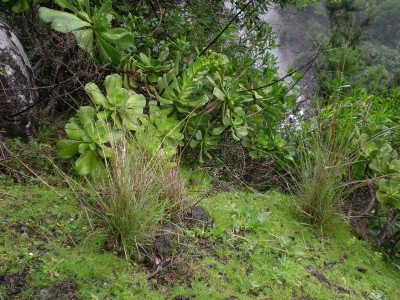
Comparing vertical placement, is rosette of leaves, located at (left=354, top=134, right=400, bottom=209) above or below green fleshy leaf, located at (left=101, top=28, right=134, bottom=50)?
below

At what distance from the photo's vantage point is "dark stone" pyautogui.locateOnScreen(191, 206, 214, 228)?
2504mm

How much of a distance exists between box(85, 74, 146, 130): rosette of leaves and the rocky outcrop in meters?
0.44

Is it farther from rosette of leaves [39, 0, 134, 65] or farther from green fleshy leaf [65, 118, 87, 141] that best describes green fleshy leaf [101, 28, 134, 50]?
green fleshy leaf [65, 118, 87, 141]

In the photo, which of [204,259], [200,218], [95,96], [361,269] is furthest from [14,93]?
[361,269]

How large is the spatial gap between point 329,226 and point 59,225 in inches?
67.5

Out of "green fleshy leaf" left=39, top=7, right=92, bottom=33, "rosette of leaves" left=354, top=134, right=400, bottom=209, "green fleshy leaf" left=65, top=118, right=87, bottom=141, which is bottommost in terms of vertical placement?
"rosette of leaves" left=354, top=134, right=400, bottom=209

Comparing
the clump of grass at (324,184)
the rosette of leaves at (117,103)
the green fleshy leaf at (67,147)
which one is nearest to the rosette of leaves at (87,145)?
the green fleshy leaf at (67,147)

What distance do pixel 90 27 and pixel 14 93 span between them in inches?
26.6

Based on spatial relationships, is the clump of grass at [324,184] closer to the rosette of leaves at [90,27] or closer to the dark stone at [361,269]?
the dark stone at [361,269]

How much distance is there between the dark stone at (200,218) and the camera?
2504 mm

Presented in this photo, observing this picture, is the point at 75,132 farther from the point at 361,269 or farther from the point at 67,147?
the point at 361,269

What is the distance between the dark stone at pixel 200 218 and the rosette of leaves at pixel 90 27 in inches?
44.4

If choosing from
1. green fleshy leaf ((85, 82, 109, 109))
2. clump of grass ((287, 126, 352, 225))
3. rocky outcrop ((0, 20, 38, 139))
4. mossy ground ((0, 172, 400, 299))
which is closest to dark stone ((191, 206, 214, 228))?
mossy ground ((0, 172, 400, 299))

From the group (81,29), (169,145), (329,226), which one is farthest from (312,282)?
(81,29)
